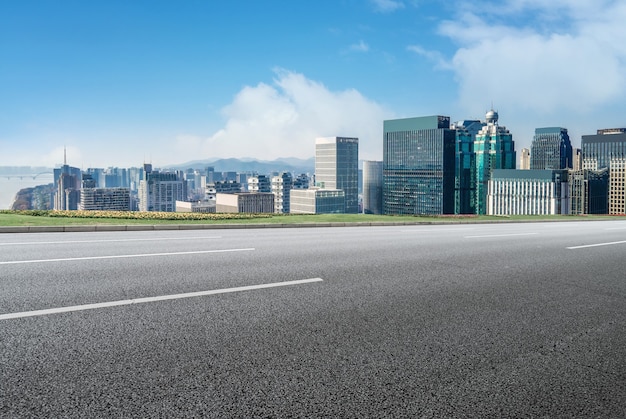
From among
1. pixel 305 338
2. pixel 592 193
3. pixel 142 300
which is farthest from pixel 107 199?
pixel 305 338

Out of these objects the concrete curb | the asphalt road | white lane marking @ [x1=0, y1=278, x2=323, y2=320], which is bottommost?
the asphalt road

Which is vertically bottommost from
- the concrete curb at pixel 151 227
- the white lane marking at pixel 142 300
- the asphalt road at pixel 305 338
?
the asphalt road at pixel 305 338

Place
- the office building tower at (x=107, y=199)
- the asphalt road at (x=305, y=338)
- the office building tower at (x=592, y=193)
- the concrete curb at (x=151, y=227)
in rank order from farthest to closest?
the office building tower at (x=592, y=193), the office building tower at (x=107, y=199), the concrete curb at (x=151, y=227), the asphalt road at (x=305, y=338)

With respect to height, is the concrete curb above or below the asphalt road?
above

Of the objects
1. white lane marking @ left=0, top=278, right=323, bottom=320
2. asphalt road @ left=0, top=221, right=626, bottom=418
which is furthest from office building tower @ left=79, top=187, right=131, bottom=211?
white lane marking @ left=0, top=278, right=323, bottom=320

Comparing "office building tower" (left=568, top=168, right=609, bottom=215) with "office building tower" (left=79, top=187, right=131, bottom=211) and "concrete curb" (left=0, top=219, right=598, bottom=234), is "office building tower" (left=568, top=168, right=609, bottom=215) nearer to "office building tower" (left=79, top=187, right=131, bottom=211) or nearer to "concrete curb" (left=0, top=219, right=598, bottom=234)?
"office building tower" (left=79, top=187, right=131, bottom=211)

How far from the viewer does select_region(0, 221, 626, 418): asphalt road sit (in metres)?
3.51

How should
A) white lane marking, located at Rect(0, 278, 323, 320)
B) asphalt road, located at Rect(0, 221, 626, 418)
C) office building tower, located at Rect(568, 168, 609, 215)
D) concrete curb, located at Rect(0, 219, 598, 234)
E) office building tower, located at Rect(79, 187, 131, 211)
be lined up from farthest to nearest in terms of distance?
office building tower, located at Rect(568, 168, 609, 215)
office building tower, located at Rect(79, 187, 131, 211)
concrete curb, located at Rect(0, 219, 598, 234)
white lane marking, located at Rect(0, 278, 323, 320)
asphalt road, located at Rect(0, 221, 626, 418)

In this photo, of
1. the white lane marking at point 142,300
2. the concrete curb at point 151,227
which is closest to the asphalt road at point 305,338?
the white lane marking at point 142,300

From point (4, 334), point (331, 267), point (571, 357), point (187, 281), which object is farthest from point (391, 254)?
point (4, 334)

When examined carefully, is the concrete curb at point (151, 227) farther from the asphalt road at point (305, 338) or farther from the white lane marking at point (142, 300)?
the white lane marking at point (142, 300)

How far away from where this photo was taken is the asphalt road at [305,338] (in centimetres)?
351

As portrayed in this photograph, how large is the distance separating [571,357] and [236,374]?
3.06m

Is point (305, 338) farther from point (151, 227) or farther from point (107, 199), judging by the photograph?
point (107, 199)
